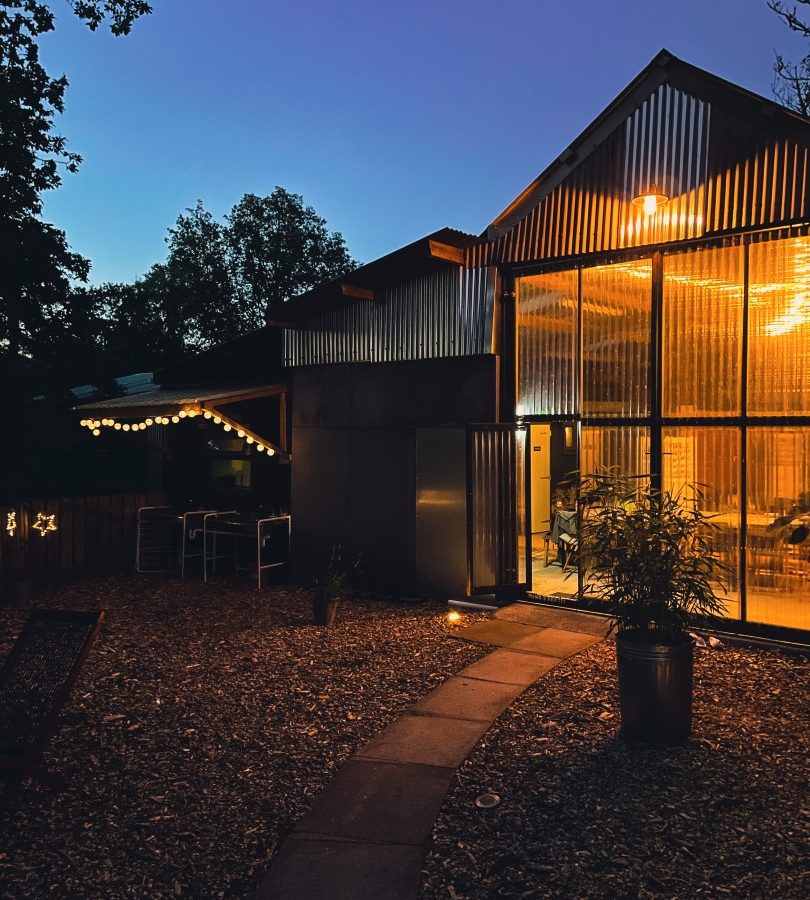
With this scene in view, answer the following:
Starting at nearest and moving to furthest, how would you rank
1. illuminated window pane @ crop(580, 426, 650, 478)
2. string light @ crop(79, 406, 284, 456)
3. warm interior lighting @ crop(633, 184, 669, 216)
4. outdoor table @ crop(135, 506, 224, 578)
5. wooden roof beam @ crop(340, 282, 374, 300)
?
1. warm interior lighting @ crop(633, 184, 669, 216)
2. illuminated window pane @ crop(580, 426, 650, 478)
3. wooden roof beam @ crop(340, 282, 374, 300)
4. string light @ crop(79, 406, 284, 456)
5. outdoor table @ crop(135, 506, 224, 578)

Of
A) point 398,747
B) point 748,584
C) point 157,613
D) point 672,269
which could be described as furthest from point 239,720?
point 672,269

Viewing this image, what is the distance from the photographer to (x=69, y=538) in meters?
10.5

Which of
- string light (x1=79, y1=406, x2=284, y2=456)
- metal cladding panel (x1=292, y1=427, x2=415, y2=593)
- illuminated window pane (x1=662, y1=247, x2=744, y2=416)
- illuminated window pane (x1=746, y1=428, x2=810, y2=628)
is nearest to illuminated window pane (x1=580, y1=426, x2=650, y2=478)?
illuminated window pane (x1=662, y1=247, x2=744, y2=416)

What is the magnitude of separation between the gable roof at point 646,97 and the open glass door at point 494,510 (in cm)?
234

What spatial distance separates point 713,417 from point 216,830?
559 cm

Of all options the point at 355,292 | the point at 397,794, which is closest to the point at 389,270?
the point at 355,292

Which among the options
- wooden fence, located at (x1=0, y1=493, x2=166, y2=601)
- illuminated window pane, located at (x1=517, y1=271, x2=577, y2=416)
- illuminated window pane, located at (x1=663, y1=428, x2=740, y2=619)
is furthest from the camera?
wooden fence, located at (x1=0, y1=493, x2=166, y2=601)

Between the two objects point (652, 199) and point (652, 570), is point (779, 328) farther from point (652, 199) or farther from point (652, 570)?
point (652, 570)

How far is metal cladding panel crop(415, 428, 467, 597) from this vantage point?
28.8 feet

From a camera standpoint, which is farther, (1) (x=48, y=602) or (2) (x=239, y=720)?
(1) (x=48, y=602)

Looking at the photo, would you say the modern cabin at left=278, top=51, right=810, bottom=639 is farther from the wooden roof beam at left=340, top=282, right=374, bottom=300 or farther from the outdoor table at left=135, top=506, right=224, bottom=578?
the outdoor table at left=135, top=506, right=224, bottom=578

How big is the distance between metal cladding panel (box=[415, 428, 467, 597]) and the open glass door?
1.37 ft

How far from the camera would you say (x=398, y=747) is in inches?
187

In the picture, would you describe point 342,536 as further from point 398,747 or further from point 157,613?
point 398,747
